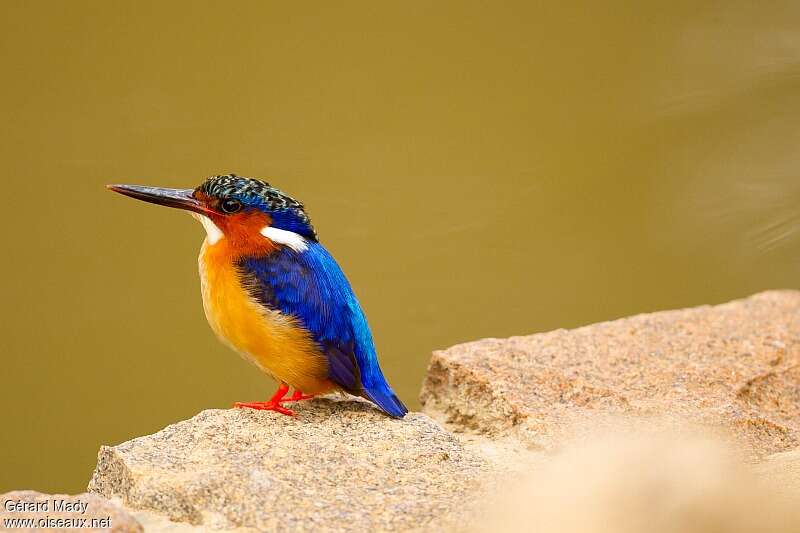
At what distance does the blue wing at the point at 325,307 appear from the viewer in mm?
2607

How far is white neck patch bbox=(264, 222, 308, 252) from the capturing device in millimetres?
2664

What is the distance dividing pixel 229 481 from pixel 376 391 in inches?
20.6

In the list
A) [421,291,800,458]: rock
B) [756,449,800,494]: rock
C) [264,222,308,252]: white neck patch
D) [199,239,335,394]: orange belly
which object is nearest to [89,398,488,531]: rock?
[199,239,335,394]: orange belly

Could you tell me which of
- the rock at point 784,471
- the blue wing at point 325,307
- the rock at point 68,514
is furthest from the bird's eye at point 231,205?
the rock at point 784,471

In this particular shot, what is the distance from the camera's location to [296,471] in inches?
94.0

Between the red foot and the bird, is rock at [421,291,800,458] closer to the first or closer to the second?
the bird

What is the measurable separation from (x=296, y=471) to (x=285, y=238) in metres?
0.61

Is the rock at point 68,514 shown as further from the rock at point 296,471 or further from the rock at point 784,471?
the rock at point 784,471

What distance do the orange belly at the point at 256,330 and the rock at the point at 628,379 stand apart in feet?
1.78

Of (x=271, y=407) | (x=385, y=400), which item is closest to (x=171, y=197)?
(x=271, y=407)

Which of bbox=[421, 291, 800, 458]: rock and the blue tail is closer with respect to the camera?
the blue tail

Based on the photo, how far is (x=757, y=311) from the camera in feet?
12.4

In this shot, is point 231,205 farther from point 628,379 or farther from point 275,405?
point 628,379

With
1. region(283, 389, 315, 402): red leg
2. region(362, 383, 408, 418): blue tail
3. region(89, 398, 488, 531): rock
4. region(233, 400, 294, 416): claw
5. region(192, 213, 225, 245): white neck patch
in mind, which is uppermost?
region(192, 213, 225, 245): white neck patch
